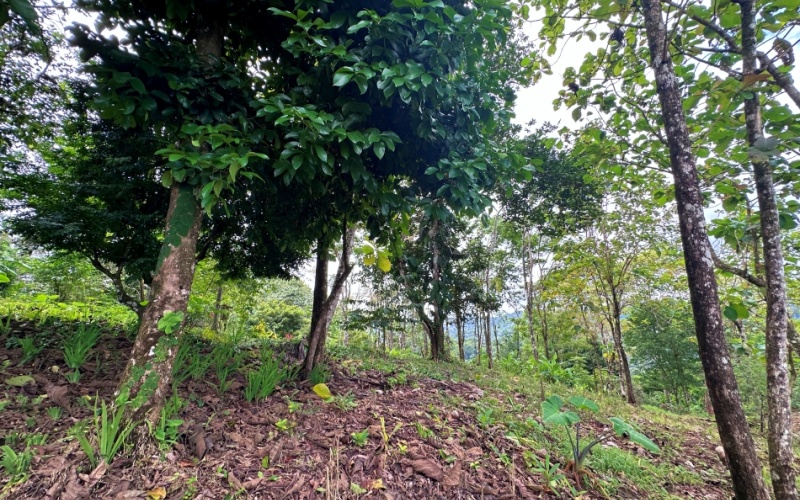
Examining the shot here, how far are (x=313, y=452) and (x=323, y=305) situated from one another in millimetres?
1710

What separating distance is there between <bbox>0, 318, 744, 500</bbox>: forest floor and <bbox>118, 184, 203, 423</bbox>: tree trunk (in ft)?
0.93

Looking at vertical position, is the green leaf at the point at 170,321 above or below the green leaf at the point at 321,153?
below

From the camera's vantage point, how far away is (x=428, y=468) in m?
2.18

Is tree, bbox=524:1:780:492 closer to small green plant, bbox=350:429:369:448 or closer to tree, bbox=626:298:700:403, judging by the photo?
small green plant, bbox=350:429:369:448

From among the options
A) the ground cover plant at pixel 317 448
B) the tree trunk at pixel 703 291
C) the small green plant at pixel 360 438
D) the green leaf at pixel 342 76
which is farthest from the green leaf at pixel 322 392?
the tree trunk at pixel 703 291

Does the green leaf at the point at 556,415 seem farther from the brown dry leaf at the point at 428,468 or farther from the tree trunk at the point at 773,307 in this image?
the tree trunk at the point at 773,307

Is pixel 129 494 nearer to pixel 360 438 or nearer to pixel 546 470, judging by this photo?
pixel 360 438

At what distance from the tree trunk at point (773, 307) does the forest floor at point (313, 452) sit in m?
0.89

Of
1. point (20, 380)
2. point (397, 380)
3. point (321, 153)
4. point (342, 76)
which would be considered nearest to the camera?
point (342, 76)

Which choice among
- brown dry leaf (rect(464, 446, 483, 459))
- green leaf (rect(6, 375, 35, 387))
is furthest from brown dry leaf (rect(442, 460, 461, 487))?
green leaf (rect(6, 375, 35, 387))

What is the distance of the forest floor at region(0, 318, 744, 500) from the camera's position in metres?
1.77

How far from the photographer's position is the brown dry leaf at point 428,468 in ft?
7.02

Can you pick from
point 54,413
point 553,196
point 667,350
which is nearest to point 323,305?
point 54,413

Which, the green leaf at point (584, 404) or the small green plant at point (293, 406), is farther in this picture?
the small green plant at point (293, 406)
